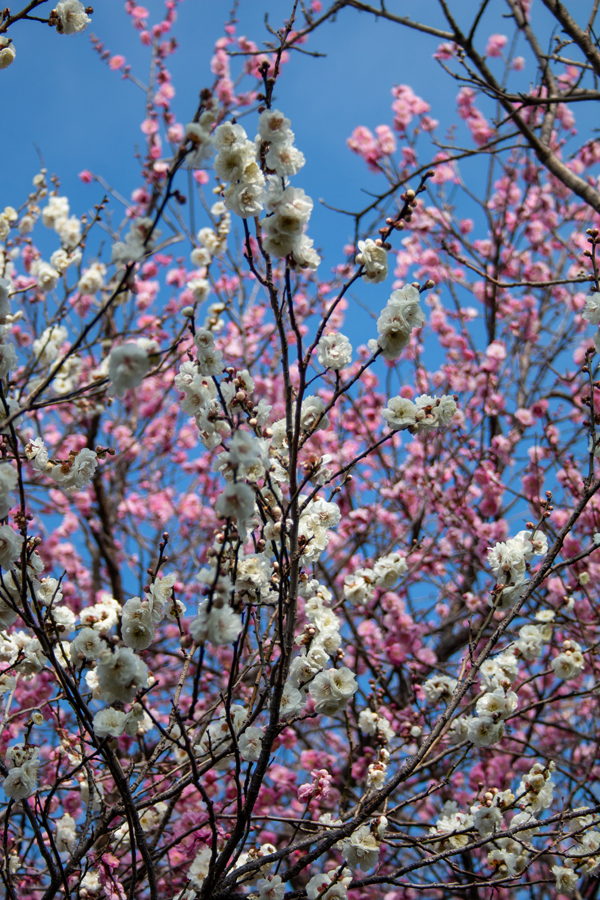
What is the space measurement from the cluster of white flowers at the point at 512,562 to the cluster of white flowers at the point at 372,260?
1251 mm

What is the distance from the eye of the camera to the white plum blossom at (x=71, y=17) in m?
2.63

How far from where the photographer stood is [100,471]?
5547 mm

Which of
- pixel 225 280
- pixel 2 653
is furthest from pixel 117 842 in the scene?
pixel 225 280

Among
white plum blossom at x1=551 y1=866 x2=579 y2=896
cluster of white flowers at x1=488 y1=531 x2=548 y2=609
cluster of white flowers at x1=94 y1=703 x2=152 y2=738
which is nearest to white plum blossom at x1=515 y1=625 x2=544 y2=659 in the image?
cluster of white flowers at x1=488 y1=531 x2=548 y2=609

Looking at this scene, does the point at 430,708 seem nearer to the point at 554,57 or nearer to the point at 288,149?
the point at 288,149

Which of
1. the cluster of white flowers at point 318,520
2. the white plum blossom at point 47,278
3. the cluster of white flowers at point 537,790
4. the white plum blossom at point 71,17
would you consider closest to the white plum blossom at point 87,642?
the cluster of white flowers at point 318,520

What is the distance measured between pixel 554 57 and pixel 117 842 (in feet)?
14.8

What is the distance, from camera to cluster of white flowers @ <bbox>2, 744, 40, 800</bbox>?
2.11 metres

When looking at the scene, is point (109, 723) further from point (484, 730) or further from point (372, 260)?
point (372, 260)

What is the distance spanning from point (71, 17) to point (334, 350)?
1931mm

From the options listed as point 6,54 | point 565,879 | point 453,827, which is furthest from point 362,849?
point 6,54

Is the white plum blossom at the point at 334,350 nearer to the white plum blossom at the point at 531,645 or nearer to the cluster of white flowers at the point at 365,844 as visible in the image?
the cluster of white flowers at the point at 365,844

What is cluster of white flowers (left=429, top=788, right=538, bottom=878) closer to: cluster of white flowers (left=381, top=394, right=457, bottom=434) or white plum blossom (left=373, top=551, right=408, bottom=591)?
white plum blossom (left=373, top=551, right=408, bottom=591)

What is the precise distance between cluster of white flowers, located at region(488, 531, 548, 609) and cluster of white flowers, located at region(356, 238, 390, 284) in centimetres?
125
